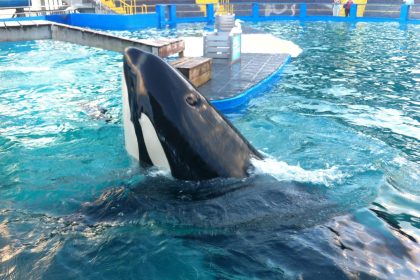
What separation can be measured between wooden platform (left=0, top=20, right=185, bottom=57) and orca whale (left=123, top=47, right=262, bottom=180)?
7343mm

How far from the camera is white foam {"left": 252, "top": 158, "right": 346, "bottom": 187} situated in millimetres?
5078

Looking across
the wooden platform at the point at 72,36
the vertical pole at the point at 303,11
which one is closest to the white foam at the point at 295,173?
the wooden platform at the point at 72,36

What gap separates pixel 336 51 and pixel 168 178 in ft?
54.7

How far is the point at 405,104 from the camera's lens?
1096 cm

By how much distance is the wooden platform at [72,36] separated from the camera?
40.6ft

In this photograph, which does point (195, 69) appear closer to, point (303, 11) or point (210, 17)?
point (210, 17)

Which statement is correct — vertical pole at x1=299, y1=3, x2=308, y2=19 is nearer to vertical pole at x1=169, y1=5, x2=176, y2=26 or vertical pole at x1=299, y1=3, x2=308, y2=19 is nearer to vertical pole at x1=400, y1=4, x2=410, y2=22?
vertical pole at x1=400, y1=4, x2=410, y2=22

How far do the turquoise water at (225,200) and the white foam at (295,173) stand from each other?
0.02 meters

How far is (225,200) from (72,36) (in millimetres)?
10405

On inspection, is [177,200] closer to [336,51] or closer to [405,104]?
[405,104]

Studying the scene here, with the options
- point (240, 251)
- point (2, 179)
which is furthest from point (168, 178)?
point (2, 179)

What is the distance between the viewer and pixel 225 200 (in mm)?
4629

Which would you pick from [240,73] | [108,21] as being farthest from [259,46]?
[108,21]

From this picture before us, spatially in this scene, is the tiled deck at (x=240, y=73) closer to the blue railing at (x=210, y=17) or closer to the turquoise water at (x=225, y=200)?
the turquoise water at (x=225, y=200)
